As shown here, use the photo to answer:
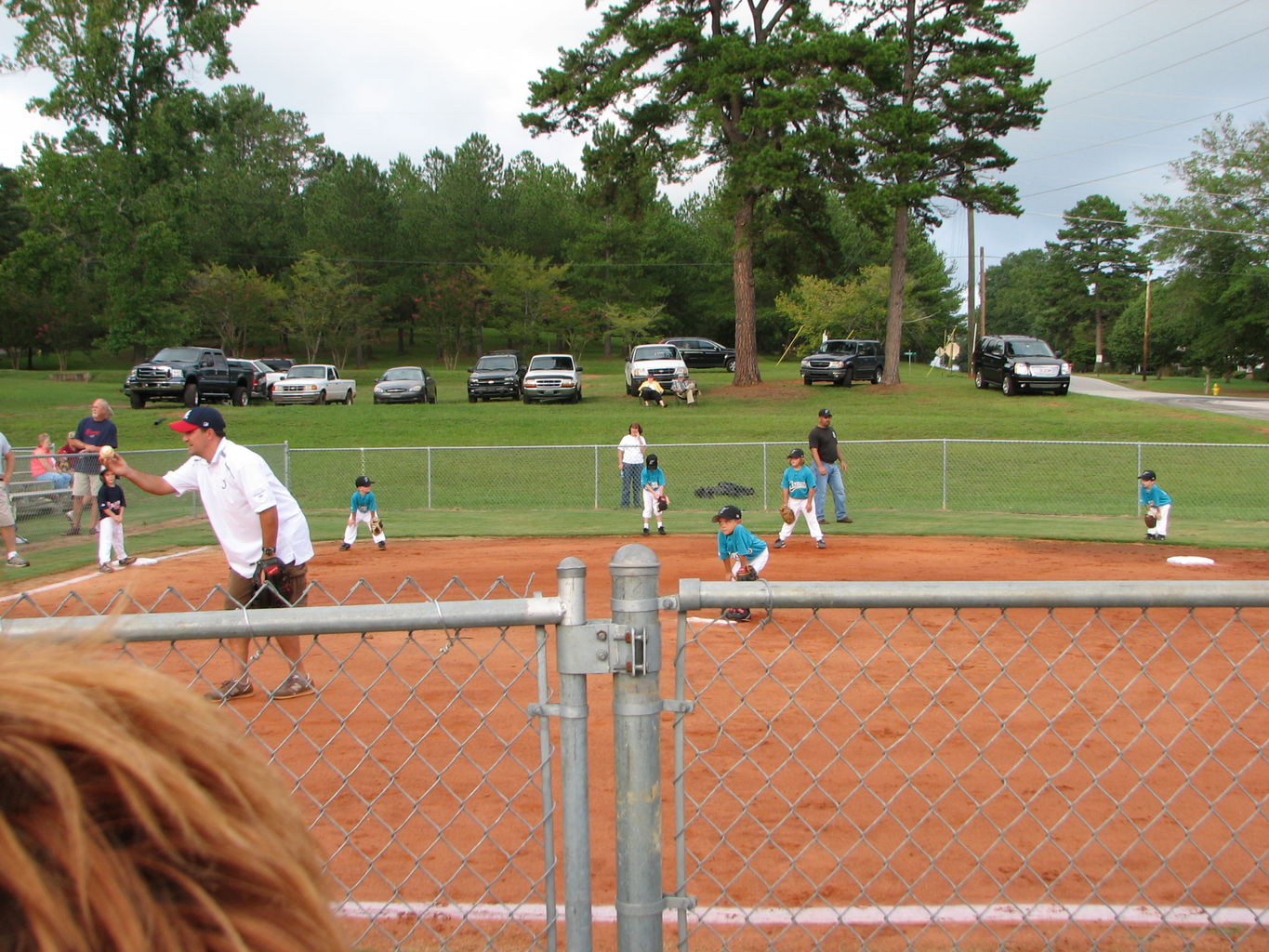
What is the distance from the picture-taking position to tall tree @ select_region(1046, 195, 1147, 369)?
9056 centimetres

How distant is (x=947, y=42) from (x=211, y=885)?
40982 mm

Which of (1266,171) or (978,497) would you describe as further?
(1266,171)

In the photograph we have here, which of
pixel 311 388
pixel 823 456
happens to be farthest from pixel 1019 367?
pixel 311 388

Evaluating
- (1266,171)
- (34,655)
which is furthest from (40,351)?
(34,655)

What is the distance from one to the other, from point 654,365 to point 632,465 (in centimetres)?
1713

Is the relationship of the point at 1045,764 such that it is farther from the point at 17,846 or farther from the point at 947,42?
the point at 947,42

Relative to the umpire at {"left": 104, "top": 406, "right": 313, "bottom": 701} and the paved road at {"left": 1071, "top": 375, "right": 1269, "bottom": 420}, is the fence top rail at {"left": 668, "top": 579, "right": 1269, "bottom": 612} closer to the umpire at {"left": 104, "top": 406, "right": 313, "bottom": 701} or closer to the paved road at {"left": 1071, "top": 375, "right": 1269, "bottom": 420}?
the umpire at {"left": 104, "top": 406, "right": 313, "bottom": 701}

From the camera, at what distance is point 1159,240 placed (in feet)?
167

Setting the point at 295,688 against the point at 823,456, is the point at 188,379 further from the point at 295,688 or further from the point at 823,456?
the point at 295,688

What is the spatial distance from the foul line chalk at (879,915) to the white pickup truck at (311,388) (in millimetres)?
34458

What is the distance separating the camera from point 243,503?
7328 millimetres

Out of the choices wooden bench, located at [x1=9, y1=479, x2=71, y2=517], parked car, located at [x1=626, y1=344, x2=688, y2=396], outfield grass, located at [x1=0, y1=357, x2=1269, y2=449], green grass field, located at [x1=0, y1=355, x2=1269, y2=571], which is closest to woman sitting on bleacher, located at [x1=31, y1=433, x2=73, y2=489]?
wooden bench, located at [x1=9, y1=479, x2=71, y2=517]

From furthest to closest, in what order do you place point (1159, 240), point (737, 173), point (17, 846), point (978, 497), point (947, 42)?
point (1159, 240) < point (947, 42) < point (737, 173) < point (978, 497) < point (17, 846)

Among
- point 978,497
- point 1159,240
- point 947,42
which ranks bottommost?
point 978,497
